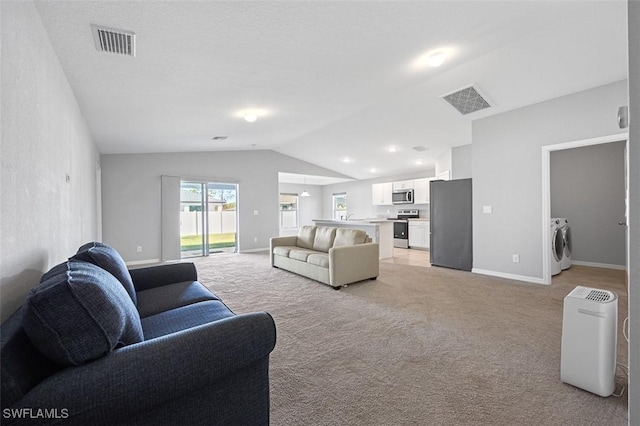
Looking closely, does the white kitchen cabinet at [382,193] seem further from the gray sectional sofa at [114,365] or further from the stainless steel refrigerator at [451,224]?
the gray sectional sofa at [114,365]

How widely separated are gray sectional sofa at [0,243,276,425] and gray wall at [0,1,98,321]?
18.8 inches

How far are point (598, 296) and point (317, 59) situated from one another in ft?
9.91

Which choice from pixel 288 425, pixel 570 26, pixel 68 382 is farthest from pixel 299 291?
pixel 570 26

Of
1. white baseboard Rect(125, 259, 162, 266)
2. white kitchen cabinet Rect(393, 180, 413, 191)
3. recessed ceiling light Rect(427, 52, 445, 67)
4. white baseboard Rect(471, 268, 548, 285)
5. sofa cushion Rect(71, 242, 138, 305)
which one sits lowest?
white baseboard Rect(125, 259, 162, 266)

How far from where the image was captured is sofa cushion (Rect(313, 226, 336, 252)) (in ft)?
16.1

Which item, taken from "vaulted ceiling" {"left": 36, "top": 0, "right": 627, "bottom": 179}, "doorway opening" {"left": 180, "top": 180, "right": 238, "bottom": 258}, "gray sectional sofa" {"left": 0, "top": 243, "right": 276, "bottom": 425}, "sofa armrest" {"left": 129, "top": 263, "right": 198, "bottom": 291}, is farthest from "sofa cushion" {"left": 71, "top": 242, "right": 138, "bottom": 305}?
"doorway opening" {"left": 180, "top": 180, "right": 238, "bottom": 258}

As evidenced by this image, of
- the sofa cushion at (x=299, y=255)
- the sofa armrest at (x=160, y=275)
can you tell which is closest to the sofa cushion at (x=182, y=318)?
the sofa armrest at (x=160, y=275)

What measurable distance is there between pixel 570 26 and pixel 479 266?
3.52 metres

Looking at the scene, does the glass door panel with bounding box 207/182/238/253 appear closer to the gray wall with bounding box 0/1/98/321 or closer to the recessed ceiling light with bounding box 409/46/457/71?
the gray wall with bounding box 0/1/98/321

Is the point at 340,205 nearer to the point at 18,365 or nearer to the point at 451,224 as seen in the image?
the point at 451,224

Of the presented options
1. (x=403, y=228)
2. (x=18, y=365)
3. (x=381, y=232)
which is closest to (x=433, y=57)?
(x=18, y=365)

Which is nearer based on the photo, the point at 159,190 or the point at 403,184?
the point at 159,190

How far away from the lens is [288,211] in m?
11.6

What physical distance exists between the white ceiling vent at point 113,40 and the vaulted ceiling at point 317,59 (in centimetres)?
5
